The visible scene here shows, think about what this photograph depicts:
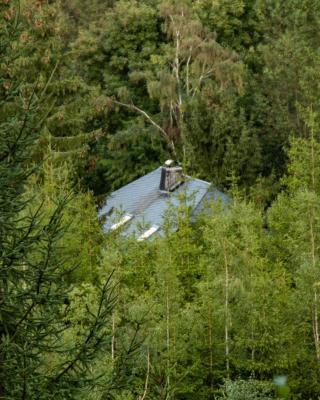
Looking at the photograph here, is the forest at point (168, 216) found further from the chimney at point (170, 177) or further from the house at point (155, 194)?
the chimney at point (170, 177)

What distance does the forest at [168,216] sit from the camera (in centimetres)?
806

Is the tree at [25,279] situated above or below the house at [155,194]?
above

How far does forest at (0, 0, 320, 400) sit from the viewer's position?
806 centimetres

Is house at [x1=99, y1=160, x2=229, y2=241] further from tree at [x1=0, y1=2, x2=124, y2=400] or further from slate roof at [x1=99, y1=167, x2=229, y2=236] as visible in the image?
tree at [x1=0, y1=2, x2=124, y2=400]

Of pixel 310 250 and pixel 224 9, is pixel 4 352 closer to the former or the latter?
pixel 310 250

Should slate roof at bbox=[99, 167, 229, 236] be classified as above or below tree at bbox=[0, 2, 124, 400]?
below

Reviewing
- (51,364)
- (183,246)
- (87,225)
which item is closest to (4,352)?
(51,364)

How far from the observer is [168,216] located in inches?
795

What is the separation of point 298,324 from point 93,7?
3386 cm

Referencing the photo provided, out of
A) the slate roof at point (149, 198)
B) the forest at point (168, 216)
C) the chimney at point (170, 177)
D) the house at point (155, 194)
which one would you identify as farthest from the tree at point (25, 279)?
the chimney at point (170, 177)

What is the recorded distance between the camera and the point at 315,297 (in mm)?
16453

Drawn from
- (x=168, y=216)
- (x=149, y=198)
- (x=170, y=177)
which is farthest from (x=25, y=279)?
(x=149, y=198)

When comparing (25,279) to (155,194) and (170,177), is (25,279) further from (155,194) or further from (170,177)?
(155,194)


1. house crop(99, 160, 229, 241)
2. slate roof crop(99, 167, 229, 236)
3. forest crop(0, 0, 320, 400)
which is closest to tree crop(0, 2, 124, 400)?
forest crop(0, 0, 320, 400)
